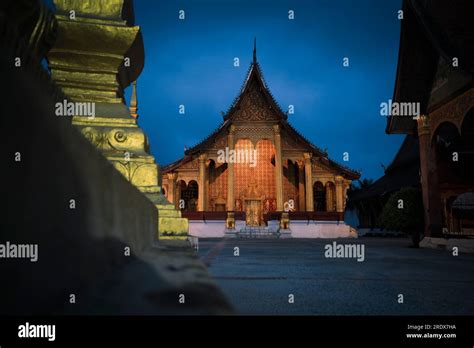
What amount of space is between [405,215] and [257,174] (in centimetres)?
1228

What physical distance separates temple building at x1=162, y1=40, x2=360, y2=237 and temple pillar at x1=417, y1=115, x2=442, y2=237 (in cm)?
909

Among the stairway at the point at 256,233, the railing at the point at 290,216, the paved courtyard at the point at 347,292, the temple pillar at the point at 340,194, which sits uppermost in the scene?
the temple pillar at the point at 340,194

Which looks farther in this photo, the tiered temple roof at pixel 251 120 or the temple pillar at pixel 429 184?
the tiered temple roof at pixel 251 120

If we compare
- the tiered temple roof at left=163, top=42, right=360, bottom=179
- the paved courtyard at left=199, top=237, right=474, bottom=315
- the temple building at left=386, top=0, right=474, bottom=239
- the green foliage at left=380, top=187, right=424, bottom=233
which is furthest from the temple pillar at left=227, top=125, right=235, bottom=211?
the paved courtyard at left=199, top=237, right=474, bottom=315

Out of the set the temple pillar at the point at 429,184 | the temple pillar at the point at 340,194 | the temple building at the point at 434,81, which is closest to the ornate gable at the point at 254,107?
the temple pillar at the point at 340,194

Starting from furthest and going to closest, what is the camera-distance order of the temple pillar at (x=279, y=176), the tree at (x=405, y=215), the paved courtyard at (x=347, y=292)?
1. the temple pillar at (x=279, y=176)
2. the tree at (x=405, y=215)
3. the paved courtyard at (x=347, y=292)

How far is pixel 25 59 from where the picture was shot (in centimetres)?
78

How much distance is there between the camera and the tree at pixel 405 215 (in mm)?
8375

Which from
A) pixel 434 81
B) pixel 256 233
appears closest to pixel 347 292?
pixel 434 81

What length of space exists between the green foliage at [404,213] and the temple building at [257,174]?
9013 millimetres

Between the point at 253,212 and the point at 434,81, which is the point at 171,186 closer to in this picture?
the point at 253,212

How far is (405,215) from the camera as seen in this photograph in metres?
8.38

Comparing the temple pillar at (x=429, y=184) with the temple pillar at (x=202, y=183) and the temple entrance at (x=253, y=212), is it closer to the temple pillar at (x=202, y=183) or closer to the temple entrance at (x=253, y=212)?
the temple entrance at (x=253, y=212)

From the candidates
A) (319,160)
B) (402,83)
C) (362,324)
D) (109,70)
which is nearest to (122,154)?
(109,70)
